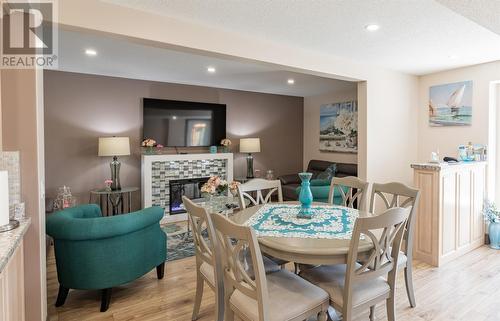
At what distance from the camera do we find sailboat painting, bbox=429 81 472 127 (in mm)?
3936

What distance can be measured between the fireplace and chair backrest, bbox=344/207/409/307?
4.13 metres

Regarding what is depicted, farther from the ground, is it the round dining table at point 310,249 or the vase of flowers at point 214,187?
the vase of flowers at point 214,187

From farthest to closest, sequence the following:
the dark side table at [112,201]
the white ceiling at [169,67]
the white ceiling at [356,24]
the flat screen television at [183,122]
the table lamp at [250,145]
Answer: the table lamp at [250,145], the flat screen television at [183,122], the dark side table at [112,201], the white ceiling at [169,67], the white ceiling at [356,24]

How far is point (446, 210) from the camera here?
10.9 feet

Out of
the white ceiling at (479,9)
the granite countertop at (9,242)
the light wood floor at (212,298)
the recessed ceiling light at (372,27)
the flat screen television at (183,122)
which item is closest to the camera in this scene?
the granite countertop at (9,242)

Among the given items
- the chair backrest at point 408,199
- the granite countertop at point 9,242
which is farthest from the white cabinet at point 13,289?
the chair backrest at point 408,199

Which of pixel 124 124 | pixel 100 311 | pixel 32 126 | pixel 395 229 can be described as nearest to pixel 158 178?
pixel 124 124

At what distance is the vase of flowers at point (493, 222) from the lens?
371cm

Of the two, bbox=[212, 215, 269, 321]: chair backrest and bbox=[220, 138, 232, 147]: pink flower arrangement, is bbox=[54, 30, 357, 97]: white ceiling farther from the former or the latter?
bbox=[212, 215, 269, 321]: chair backrest

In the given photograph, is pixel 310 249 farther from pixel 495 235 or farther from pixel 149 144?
pixel 149 144

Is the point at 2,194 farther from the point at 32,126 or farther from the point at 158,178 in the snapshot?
the point at 158,178

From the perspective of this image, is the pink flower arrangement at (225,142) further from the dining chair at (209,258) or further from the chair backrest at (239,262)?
the chair backrest at (239,262)

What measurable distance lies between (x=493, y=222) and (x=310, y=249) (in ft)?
11.5

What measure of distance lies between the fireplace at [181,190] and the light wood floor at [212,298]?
2.21m
